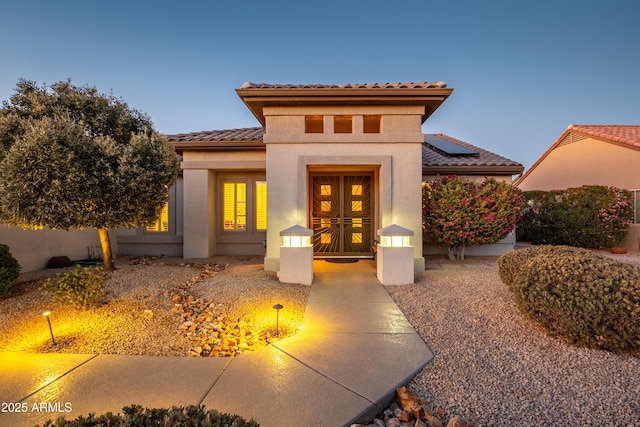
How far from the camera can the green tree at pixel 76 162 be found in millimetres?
4891

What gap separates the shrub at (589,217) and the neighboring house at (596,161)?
0.98 metres

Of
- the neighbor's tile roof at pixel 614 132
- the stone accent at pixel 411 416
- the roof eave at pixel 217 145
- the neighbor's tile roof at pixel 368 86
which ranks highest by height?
the neighbor's tile roof at pixel 614 132

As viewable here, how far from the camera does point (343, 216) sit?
8.50 meters

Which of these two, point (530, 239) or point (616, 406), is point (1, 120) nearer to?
point (616, 406)

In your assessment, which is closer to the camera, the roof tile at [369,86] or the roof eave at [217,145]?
the roof tile at [369,86]

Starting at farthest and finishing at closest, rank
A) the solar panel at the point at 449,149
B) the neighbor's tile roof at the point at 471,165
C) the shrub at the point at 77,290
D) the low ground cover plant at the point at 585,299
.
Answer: the solar panel at the point at 449,149, the neighbor's tile roof at the point at 471,165, the shrub at the point at 77,290, the low ground cover plant at the point at 585,299

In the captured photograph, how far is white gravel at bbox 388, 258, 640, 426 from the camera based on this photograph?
2.28 meters

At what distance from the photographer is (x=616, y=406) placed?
234 cm

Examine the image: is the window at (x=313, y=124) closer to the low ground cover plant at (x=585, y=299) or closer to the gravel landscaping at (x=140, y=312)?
the gravel landscaping at (x=140, y=312)

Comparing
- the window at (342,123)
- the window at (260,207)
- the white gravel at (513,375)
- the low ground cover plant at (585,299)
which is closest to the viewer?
the white gravel at (513,375)

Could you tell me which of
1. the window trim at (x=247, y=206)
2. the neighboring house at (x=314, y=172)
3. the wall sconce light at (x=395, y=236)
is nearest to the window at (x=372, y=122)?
the neighboring house at (x=314, y=172)

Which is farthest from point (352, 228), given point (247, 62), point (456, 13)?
point (247, 62)

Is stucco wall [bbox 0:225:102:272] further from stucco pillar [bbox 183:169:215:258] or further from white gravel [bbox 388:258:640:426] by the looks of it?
white gravel [bbox 388:258:640:426]

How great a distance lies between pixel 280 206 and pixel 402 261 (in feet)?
10.6
